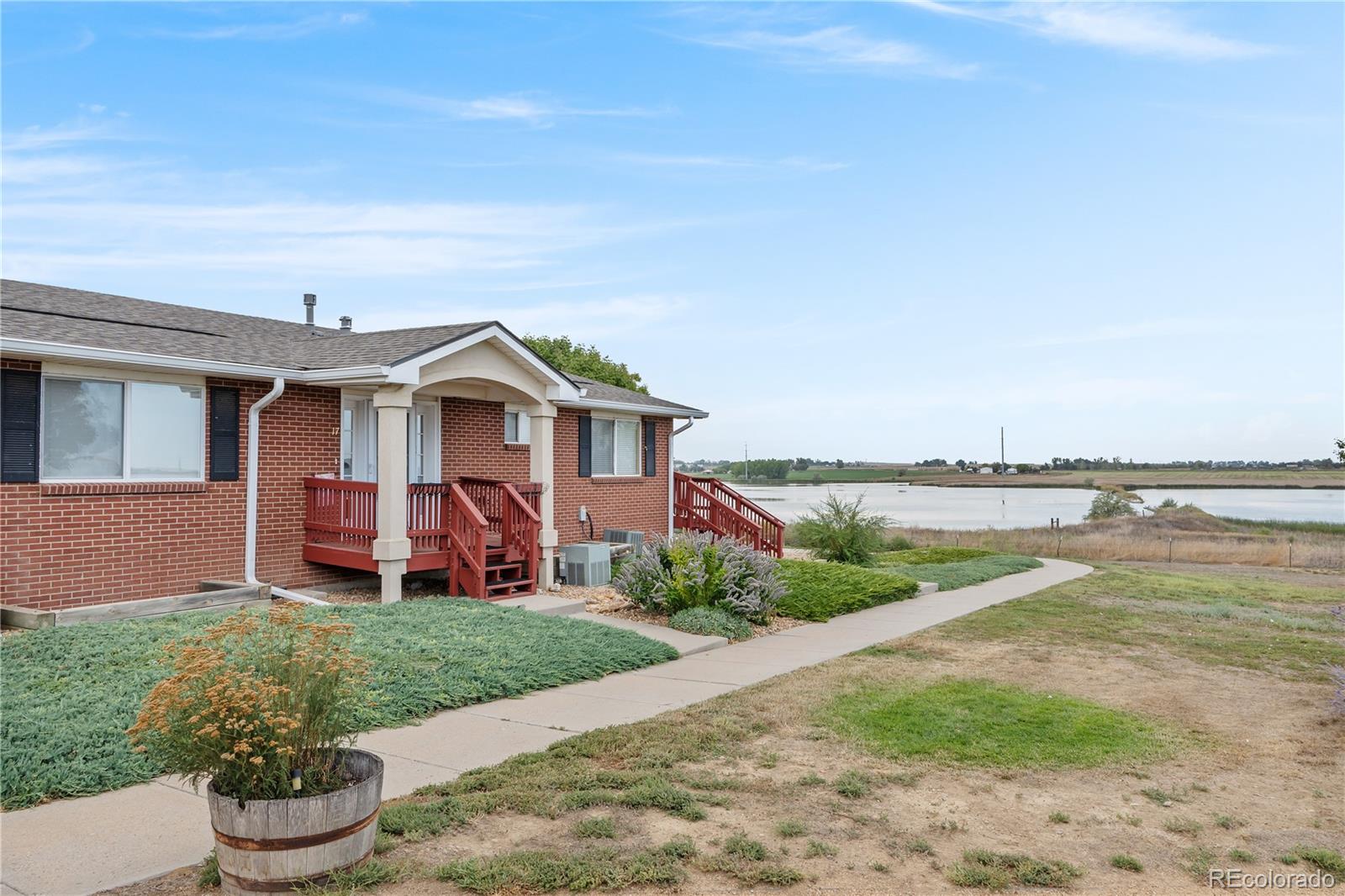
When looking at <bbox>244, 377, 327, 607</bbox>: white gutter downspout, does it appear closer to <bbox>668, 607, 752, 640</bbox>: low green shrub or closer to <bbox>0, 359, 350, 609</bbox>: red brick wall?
<bbox>0, 359, 350, 609</bbox>: red brick wall

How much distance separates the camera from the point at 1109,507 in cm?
4066

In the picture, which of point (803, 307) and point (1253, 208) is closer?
point (1253, 208)

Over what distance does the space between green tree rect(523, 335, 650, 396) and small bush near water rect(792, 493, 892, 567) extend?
1331 cm

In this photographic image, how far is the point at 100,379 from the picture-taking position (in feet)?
32.3

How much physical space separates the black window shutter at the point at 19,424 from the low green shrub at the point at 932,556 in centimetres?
1571

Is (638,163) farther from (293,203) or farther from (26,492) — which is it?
(26,492)

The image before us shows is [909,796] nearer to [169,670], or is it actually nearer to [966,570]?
[169,670]

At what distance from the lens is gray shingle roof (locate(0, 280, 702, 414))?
9969mm

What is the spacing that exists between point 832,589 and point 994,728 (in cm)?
662

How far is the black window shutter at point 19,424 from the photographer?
355 inches

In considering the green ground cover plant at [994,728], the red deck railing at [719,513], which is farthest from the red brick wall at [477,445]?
the green ground cover plant at [994,728]

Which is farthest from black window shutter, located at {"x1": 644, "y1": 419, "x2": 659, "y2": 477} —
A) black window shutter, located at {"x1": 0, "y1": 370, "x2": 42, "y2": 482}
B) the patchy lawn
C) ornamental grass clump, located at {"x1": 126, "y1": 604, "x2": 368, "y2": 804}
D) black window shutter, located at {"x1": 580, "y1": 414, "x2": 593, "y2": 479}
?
ornamental grass clump, located at {"x1": 126, "y1": 604, "x2": 368, "y2": 804}

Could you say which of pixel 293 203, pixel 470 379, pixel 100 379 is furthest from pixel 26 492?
pixel 293 203

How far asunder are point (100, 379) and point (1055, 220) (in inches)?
664
